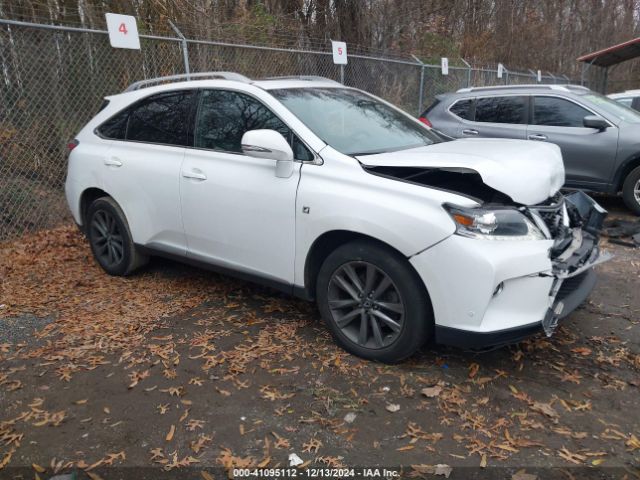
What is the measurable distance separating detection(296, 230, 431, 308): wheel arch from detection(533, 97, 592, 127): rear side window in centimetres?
534

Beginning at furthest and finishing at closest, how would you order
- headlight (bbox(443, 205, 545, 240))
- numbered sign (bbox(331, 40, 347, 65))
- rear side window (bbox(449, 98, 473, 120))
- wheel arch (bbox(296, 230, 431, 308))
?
numbered sign (bbox(331, 40, 347, 65)), rear side window (bbox(449, 98, 473, 120)), wheel arch (bbox(296, 230, 431, 308)), headlight (bbox(443, 205, 545, 240))

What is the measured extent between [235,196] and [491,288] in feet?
6.21

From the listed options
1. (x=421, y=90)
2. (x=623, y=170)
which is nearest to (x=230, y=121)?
(x=623, y=170)

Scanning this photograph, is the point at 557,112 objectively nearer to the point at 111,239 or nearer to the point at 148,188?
the point at 148,188

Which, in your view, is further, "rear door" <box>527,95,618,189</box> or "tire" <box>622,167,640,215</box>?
"rear door" <box>527,95,618,189</box>

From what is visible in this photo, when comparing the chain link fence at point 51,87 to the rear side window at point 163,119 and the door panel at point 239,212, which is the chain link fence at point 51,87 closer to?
the rear side window at point 163,119

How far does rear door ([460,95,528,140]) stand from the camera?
304 inches

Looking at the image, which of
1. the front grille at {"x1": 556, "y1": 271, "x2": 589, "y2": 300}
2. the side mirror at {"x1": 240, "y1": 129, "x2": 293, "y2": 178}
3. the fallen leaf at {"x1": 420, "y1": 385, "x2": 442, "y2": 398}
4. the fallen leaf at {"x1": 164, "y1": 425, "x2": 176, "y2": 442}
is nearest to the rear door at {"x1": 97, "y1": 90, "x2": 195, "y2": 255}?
the side mirror at {"x1": 240, "y1": 129, "x2": 293, "y2": 178}

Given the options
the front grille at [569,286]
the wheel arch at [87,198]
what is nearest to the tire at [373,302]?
the front grille at [569,286]

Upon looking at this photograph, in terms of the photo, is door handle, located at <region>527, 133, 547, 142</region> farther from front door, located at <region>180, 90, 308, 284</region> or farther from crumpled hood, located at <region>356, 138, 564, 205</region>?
front door, located at <region>180, 90, 308, 284</region>

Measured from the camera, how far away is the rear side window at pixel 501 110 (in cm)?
777

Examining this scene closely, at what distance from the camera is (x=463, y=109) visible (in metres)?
8.20

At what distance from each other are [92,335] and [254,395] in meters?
1.54

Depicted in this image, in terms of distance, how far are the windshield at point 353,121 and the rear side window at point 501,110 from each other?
388 cm
